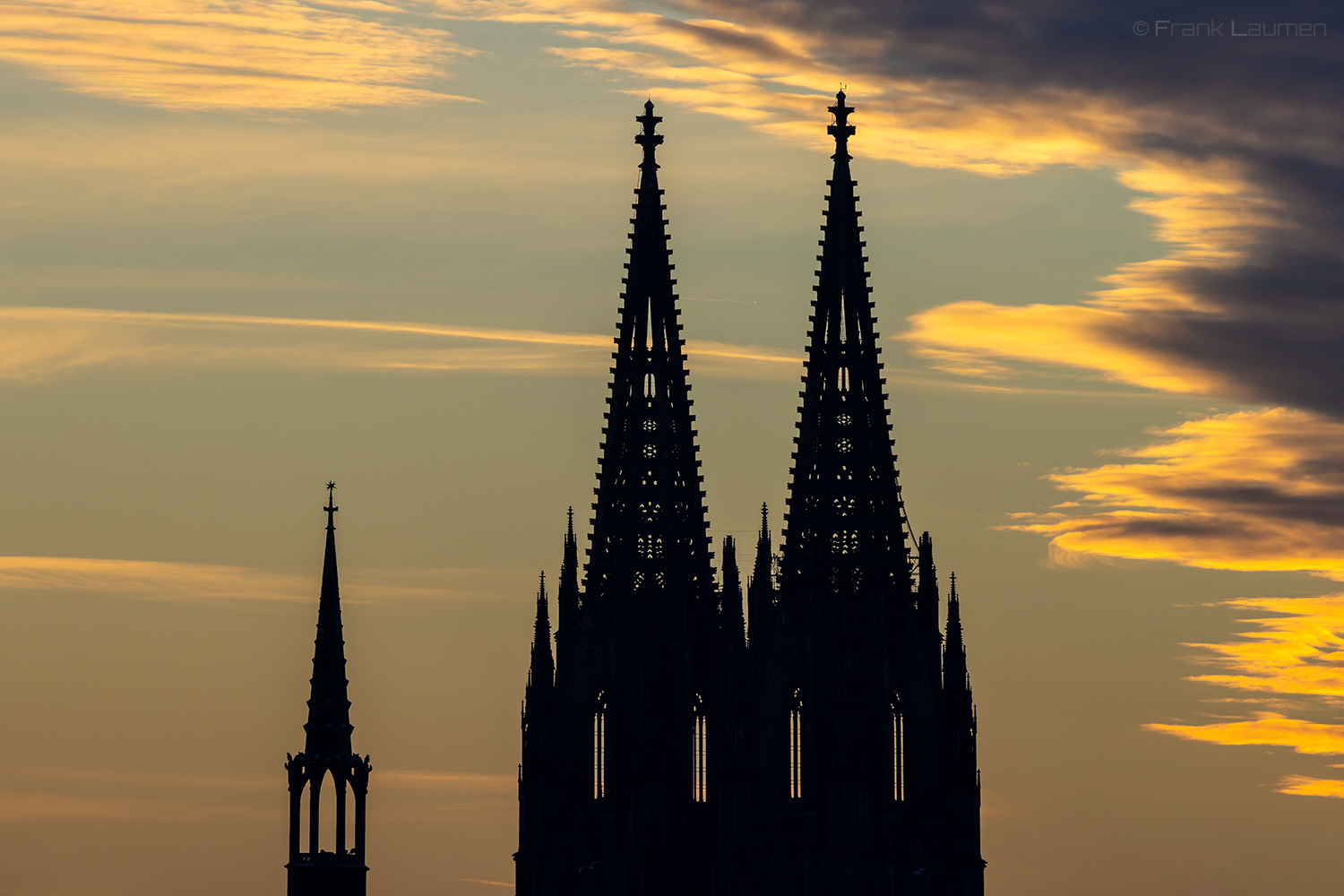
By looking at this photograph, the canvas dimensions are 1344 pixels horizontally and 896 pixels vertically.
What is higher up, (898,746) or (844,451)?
(844,451)

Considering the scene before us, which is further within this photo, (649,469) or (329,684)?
(649,469)

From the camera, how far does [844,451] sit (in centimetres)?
18412

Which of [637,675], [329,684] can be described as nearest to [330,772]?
[329,684]

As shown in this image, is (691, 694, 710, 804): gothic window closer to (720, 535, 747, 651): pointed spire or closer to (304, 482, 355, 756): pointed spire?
(720, 535, 747, 651): pointed spire

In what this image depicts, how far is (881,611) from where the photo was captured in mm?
183125

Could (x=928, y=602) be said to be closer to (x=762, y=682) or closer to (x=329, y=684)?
(x=762, y=682)

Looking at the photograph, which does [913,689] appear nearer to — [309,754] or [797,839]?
[797,839]

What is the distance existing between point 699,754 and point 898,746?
771 cm

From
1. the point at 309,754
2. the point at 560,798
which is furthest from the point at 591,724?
the point at 309,754

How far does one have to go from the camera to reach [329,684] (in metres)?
155

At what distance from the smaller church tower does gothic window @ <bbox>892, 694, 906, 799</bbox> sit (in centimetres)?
3291

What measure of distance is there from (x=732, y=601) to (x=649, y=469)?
20.9 ft

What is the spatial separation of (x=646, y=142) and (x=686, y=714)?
23.2 m

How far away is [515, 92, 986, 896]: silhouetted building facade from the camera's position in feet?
593
